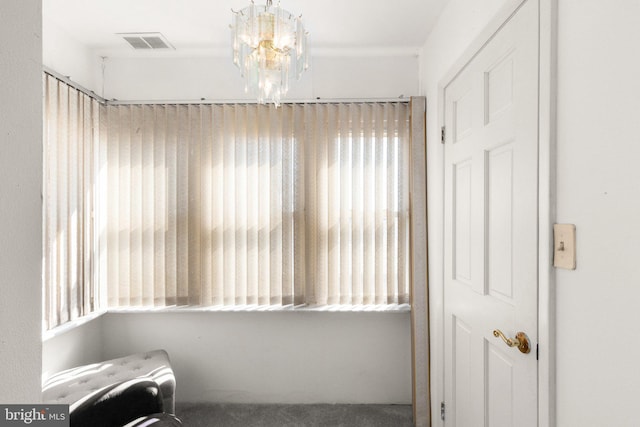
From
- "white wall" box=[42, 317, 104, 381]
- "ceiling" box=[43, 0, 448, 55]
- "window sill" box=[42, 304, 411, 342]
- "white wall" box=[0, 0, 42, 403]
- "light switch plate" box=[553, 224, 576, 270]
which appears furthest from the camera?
"window sill" box=[42, 304, 411, 342]

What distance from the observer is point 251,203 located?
235 cm

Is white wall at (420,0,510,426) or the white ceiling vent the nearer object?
white wall at (420,0,510,426)

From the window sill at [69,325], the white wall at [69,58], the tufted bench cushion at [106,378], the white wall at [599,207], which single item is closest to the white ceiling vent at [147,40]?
the white wall at [69,58]

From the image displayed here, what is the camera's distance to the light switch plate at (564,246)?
35.7 inches

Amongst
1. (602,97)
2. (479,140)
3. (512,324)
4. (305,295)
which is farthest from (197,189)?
(602,97)

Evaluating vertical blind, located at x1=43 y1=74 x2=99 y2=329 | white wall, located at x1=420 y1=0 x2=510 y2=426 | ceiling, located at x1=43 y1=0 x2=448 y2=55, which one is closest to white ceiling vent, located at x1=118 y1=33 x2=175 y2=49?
ceiling, located at x1=43 y1=0 x2=448 y2=55

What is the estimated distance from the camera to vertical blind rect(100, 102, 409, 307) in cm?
234

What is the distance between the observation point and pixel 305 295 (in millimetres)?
2352

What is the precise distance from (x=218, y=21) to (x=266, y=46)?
0.81 meters

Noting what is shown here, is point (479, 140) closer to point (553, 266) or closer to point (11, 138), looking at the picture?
point (553, 266)

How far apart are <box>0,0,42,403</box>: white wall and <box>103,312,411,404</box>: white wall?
6.22ft

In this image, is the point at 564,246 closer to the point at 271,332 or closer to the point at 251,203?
the point at 251,203

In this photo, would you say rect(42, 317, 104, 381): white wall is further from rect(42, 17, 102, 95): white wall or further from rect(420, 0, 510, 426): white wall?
rect(420, 0, 510, 426): white wall

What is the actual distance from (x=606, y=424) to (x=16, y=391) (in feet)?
4.11
